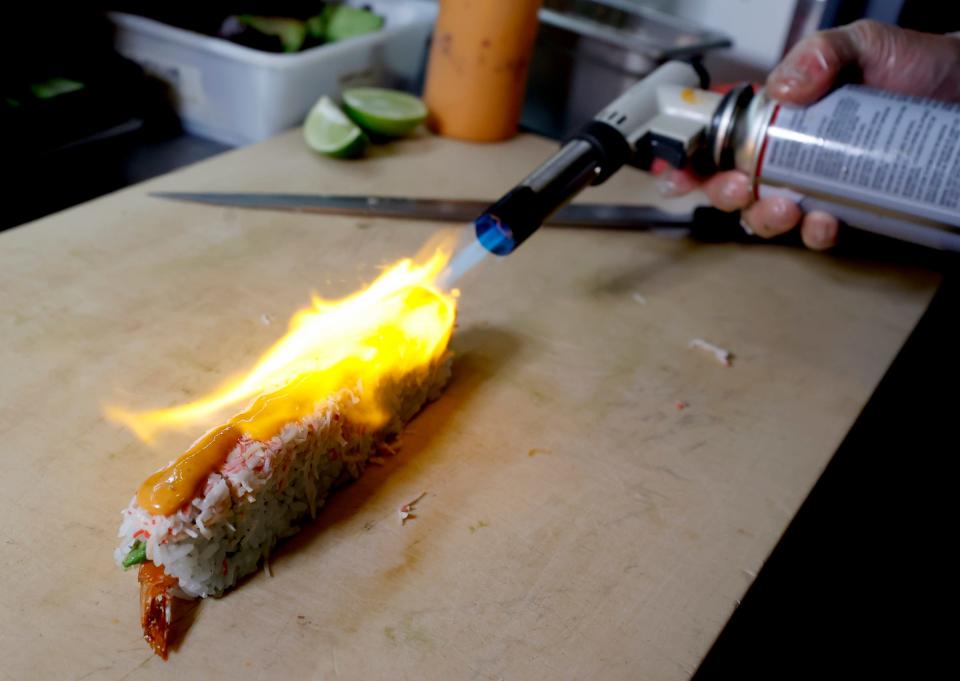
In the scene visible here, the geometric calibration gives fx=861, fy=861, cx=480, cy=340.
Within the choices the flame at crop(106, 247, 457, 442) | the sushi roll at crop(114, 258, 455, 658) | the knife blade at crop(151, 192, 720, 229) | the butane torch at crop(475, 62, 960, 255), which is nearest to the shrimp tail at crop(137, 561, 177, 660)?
the sushi roll at crop(114, 258, 455, 658)

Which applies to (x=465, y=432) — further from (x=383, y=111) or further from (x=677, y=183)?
(x=383, y=111)

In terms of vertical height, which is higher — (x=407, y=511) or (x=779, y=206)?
(x=779, y=206)

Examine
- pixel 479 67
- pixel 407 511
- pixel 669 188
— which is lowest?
pixel 407 511

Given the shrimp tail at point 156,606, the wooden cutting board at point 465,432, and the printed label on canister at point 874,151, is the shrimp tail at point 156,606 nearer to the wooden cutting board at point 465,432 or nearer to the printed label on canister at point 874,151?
the wooden cutting board at point 465,432

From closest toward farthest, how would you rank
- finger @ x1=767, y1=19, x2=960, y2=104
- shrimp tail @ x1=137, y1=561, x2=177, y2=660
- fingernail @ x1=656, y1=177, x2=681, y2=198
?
shrimp tail @ x1=137, y1=561, x2=177, y2=660
finger @ x1=767, y1=19, x2=960, y2=104
fingernail @ x1=656, y1=177, x2=681, y2=198

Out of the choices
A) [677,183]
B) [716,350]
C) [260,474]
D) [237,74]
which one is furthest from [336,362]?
[237,74]

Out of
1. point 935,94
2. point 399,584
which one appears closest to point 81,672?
point 399,584

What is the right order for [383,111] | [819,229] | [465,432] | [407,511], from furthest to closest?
1. [383,111]
2. [819,229]
3. [465,432]
4. [407,511]

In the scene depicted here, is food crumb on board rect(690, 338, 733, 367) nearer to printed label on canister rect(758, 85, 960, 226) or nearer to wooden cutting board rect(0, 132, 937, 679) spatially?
wooden cutting board rect(0, 132, 937, 679)
